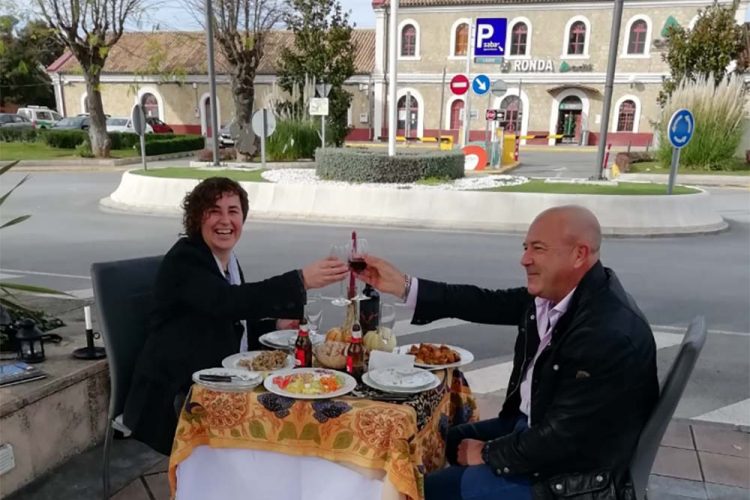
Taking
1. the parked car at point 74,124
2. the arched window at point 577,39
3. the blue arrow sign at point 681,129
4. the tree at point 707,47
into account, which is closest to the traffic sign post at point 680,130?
the blue arrow sign at point 681,129

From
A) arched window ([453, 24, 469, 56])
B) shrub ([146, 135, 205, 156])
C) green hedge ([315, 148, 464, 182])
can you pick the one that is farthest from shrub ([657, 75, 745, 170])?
shrub ([146, 135, 205, 156])

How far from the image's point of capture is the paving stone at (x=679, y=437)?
321 cm

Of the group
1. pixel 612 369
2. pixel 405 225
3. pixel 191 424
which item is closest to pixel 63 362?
pixel 191 424

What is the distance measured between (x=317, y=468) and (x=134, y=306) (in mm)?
1263

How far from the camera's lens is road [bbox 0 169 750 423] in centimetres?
443

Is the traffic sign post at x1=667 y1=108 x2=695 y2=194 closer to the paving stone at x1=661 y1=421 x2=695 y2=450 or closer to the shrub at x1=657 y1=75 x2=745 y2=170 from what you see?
the shrub at x1=657 y1=75 x2=745 y2=170

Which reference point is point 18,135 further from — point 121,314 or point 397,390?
point 397,390

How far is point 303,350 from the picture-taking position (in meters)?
2.24

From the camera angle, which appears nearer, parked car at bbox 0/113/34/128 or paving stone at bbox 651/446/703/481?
paving stone at bbox 651/446/703/481

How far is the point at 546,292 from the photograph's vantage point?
1999 mm

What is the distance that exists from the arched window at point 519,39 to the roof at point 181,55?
8408 mm

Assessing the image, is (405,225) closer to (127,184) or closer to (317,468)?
(127,184)

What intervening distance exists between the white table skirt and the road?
221 centimetres

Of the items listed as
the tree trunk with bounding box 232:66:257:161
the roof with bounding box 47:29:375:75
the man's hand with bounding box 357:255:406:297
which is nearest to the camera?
the man's hand with bounding box 357:255:406:297
